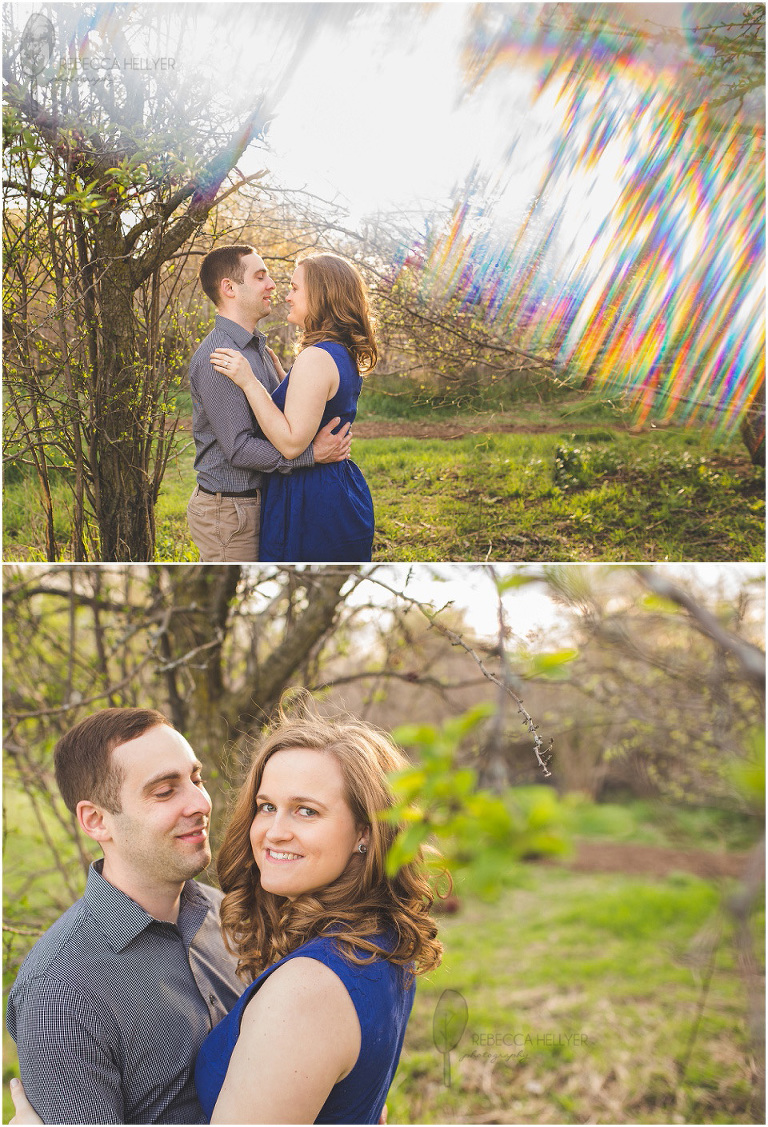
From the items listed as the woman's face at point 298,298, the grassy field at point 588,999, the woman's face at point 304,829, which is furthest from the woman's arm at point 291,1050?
the woman's face at point 298,298

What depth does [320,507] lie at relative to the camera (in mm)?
2320

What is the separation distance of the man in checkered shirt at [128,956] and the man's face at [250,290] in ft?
4.02

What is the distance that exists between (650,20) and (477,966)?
153 inches

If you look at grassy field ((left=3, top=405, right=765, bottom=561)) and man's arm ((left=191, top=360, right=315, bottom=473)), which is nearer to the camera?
man's arm ((left=191, top=360, right=315, bottom=473))

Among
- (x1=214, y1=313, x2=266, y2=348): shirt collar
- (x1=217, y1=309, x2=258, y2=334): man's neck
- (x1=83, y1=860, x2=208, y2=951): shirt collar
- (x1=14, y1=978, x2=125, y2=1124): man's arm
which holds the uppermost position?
(x1=217, y1=309, x2=258, y2=334): man's neck

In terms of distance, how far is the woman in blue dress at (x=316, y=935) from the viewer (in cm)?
117

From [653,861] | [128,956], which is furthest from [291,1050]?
[653,861]

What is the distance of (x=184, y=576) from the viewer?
2613 mm

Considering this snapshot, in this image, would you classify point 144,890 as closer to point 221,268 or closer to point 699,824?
point 221,268

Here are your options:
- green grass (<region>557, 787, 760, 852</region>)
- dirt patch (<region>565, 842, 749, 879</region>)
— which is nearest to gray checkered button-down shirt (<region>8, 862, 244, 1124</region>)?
green grass (<region>557, 787, 760, 852</region>)

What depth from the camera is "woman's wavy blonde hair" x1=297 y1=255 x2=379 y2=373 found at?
85.0 inches

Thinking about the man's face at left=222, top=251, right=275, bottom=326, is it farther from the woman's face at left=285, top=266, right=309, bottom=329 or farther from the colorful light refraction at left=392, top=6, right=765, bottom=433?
the colorful light refraction at left=392, top=6, right=765, bottom=433

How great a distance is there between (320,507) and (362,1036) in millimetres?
1440

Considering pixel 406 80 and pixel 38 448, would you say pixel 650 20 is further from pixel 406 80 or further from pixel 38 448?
pixel 38 448
